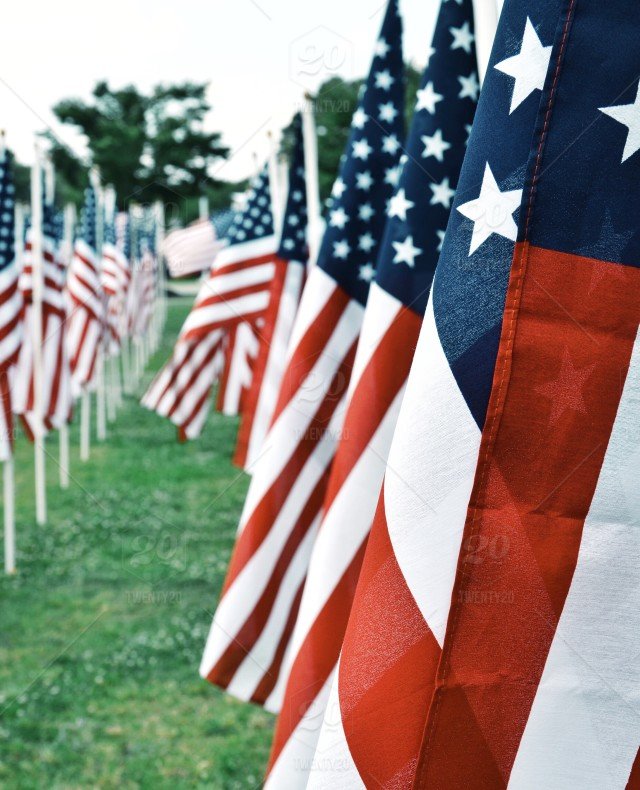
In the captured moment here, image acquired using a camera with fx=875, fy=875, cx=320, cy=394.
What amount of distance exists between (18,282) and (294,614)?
181 inches

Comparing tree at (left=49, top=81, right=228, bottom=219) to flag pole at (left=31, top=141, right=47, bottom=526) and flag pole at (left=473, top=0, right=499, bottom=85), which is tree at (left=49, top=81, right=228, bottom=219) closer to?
flag pole at (left=31, top=141, right=47, bottom=526)

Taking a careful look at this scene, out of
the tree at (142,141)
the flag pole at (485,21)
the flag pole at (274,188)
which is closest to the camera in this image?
the flag pole at (485,21)

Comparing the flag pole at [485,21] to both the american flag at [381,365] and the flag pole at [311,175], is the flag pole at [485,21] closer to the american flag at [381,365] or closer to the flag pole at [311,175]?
the american flag at [381,365]

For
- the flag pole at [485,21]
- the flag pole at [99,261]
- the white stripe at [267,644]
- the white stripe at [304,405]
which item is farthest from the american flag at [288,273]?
the flag pole at [99,261]

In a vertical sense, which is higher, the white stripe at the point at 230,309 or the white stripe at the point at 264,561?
the white stripe at the point at 230,309

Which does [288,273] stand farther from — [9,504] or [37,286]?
[37,286]

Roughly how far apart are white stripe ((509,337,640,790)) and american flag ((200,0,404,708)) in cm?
186

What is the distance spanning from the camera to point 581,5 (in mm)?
1296

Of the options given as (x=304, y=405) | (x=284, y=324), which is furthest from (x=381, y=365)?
(x=284, y=324)

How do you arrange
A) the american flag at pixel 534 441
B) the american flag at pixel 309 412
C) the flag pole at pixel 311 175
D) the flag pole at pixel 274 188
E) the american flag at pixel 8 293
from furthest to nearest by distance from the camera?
the american flag at pixel 8 293, the flag pole at pixel 274 188, the flag pole at pixel 311 175, the american flag at pixel 309 412, the american flag at pixel 534 441

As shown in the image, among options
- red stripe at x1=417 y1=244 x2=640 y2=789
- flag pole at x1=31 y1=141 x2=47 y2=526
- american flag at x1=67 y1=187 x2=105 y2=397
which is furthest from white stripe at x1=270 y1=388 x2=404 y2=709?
american flag at x1=67 y1=187 x2=105 y2=397

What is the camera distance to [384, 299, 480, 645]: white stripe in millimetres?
1504

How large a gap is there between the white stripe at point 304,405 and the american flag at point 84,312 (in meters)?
7.81

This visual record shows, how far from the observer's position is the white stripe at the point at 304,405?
3137 millimetres
